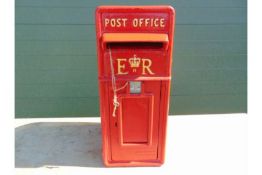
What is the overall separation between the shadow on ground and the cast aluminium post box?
0.40 m

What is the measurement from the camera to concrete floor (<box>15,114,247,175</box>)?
3.33m

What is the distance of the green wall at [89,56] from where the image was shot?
4473mm

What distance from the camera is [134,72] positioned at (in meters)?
3.13

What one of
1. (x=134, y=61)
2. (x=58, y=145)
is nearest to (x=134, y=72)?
(x=134, y=61)

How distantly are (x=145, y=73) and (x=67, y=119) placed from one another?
70.8 inches

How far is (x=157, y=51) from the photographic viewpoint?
3105mm

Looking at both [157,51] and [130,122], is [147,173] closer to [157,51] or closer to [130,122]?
[130,122]

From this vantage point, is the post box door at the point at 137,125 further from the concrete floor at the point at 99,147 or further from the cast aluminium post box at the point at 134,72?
the concrete floor at the point at 99,147

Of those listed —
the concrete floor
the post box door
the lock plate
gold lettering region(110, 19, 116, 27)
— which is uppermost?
gold lettering region(110, 19, 116, 27)

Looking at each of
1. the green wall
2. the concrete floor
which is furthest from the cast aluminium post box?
the green wall

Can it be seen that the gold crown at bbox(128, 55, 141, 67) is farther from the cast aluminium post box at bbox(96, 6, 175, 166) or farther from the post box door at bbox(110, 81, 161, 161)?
the post box door at bbox(110, 81, 161, 161)

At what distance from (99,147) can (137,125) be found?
688 millimetres

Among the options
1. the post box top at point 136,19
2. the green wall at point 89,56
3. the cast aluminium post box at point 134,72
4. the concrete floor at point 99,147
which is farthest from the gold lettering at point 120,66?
the green wall at point 89,56

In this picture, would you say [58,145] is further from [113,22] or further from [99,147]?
[113,22]
